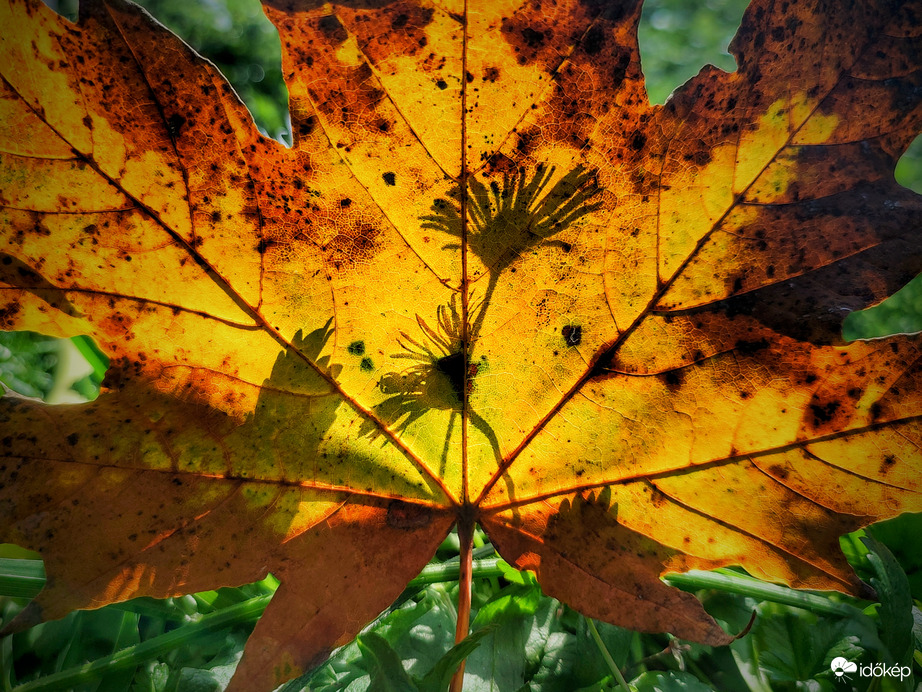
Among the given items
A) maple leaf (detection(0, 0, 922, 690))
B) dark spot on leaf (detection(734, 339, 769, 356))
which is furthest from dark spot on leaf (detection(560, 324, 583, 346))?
dark spot on leaf (detection(734, 339, 769, 356))

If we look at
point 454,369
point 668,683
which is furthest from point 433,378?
point 668,683

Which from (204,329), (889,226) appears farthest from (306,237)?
(889,226)

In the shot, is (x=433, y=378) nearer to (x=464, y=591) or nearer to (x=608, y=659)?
(x=464, y=591)

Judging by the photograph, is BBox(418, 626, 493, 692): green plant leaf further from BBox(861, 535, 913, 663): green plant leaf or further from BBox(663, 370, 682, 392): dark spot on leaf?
BBox(861, 535, 913, 663): green plant leaf

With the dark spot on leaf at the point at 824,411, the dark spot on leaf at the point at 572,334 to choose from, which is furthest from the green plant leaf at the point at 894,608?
the dark spot on leaf at the point at 572,334

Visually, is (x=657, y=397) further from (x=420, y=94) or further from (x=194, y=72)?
(x=194, y=72)
